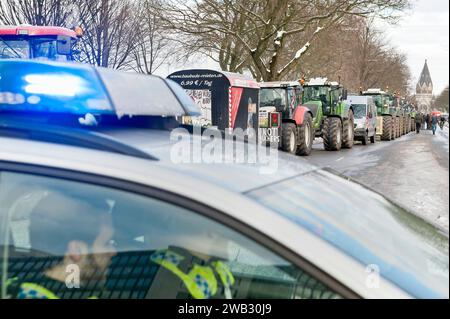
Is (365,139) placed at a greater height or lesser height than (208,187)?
lesser

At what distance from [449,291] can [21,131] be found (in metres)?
1.17

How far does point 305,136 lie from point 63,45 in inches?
338

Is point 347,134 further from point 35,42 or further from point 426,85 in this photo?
point 426,85

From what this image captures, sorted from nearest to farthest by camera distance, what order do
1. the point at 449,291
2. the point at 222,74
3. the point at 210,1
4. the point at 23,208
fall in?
the point at 449,291 < the point at 23,208 < the point at 222,74 < the point at 210,1

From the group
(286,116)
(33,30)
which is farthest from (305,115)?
(33,30)

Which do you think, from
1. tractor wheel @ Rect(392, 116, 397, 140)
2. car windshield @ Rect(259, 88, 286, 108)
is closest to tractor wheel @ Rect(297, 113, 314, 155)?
car windshield @ Rect(259, 88, 286, 108)

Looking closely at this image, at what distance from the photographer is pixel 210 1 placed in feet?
85.2

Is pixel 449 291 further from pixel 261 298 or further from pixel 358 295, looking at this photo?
pixel 261 298

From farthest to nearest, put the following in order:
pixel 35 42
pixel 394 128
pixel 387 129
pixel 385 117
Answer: pixel 394 128
pixel 385 117
pixel 387 129
pixel 35 42

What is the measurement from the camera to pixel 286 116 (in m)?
18.8

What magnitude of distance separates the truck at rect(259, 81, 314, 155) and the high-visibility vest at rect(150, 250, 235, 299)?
16.2 meters

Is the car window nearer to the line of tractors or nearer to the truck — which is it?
the line of tractors

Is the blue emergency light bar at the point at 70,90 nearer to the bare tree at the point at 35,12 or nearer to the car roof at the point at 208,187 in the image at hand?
the car roof at the point at 208,187
